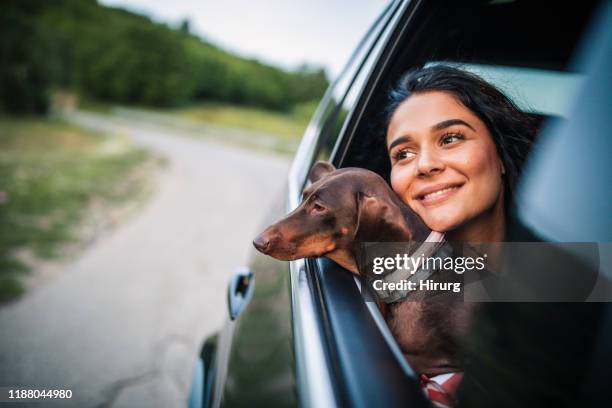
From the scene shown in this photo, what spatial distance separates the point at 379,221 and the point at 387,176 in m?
0.20

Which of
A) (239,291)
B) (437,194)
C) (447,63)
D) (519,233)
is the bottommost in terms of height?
(239,291)

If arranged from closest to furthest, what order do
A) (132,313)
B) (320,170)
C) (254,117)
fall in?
1. (320,170)
2. (132,313)
3. (254,117)

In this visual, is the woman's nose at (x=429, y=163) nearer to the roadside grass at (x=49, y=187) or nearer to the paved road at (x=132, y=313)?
the paved road at (x=132, y=313)

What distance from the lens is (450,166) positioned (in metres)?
1.05

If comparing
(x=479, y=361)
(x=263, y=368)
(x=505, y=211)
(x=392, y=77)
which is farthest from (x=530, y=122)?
(x=263, y=368)

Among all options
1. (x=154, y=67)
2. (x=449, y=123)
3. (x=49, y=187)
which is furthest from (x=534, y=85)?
(x=154, y=67)

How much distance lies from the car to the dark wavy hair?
39mm

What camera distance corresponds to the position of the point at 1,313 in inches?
135

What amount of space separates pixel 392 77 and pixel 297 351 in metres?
0.96

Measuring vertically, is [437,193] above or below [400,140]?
below

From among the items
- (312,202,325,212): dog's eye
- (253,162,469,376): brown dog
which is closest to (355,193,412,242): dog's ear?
(253,162,469,376): brown dog

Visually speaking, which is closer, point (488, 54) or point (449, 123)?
point (449, 123)

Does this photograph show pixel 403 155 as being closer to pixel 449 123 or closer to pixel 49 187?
pixel 449 123

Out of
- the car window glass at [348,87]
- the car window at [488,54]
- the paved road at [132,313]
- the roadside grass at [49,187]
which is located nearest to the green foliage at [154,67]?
the roadside grass at [49,187]
